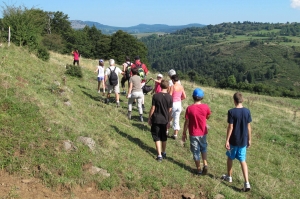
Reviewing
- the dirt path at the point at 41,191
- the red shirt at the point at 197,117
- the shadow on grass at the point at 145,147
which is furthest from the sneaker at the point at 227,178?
the dirt path at the point at 41,191

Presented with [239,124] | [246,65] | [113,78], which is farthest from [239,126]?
[246,65]

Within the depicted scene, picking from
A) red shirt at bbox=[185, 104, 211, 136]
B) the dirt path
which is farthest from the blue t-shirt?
the dirt path

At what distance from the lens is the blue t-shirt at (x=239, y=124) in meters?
5.84

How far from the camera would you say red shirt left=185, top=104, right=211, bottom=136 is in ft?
20.1

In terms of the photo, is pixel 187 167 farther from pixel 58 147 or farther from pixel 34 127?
pixel 34 127

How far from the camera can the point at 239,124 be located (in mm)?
5871

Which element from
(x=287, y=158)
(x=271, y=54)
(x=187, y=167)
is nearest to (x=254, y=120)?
(x=287, y=158)

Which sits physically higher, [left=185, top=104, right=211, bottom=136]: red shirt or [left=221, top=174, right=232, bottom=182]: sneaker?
[left=185, top=104, right=211, bottom=136]: red shirt

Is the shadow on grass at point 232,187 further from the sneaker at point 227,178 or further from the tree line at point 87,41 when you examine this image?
the tree line at point 87,41

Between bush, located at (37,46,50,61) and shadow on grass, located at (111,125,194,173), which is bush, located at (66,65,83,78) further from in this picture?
shadow on grass, located at (111,125,194,173)

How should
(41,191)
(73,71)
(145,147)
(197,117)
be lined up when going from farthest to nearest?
(73,71)
(145,147)
(197,117)
(41,191)

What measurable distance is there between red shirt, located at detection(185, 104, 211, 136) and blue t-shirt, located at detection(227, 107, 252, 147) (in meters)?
0.55

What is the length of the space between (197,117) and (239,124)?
889 millimetres

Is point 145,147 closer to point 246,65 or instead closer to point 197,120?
point 197,120
